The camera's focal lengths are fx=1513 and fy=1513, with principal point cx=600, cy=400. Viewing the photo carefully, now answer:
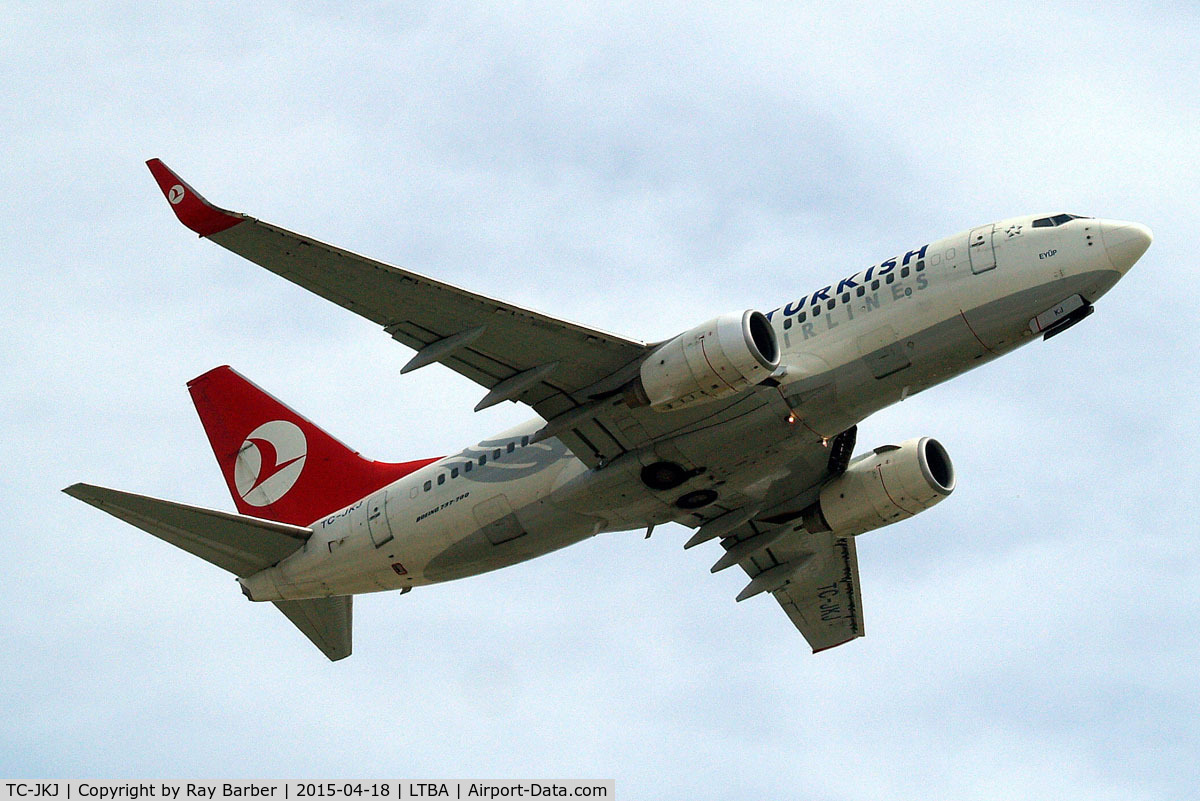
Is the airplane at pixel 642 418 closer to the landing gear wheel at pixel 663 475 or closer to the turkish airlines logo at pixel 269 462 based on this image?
the landing gear wheel at pixel 663 475

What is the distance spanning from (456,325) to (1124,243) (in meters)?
16.0

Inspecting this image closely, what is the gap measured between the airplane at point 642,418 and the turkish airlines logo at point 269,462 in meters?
1.23

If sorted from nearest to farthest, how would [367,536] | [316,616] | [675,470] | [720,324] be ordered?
1. [720,324]
2. [675,470]
3. [367,536]
4. [316,616]

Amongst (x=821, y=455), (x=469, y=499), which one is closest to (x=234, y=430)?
(x=469, y=499)

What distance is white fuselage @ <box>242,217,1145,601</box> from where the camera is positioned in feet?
119

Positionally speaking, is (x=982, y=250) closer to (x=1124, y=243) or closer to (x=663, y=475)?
(x=1124, y=243)

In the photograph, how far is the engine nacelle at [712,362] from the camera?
3441 cm

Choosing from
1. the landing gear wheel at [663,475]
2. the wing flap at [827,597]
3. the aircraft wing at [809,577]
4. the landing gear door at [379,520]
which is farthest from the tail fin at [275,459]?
the wing flap at [827,597]

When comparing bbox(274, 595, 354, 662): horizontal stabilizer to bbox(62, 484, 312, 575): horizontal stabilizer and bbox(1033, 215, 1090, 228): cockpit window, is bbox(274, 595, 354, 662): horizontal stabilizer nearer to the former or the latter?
bbox(62, 484, 312, 575): horizontal stabilizer

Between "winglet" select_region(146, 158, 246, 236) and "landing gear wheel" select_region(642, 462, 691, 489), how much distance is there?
12009 mm

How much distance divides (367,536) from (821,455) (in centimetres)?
1278

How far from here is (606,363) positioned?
1441 inches

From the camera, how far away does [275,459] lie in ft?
153

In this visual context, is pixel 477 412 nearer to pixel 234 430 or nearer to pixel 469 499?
pixel 469 499
